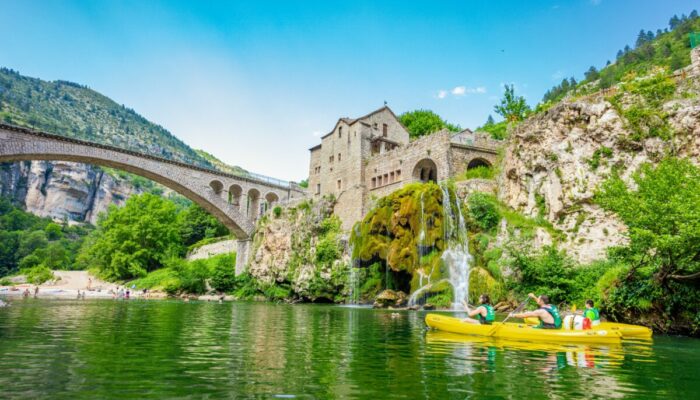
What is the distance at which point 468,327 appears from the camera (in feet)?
37.6

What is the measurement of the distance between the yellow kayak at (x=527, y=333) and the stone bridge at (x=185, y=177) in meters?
32.5

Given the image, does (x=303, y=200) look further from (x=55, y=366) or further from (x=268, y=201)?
(x=55, y=366)

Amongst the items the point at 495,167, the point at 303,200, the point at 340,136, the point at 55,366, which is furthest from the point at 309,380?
the point at 340,136

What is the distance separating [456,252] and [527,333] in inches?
540

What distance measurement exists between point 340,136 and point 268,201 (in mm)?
14059

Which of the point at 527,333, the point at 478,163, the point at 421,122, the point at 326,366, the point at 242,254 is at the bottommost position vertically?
the point at 326,366

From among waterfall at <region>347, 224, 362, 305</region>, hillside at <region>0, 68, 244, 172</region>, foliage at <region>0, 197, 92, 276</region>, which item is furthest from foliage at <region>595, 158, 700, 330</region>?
hillside at <region>0, 68, 244, 172</region>

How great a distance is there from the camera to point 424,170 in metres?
35.3

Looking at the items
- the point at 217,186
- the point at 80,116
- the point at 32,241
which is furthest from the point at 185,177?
the point at 80,116

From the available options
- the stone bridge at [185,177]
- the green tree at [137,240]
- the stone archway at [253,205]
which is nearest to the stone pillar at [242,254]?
the stone bridge at [185,177]

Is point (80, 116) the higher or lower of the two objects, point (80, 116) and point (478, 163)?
the higher

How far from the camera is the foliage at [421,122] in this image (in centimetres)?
5053

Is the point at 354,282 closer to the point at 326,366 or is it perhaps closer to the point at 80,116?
the point at 326,366

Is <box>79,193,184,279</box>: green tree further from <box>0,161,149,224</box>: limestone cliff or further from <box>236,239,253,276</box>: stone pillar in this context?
<box>0,161,149,224</box>: limestone cliff
